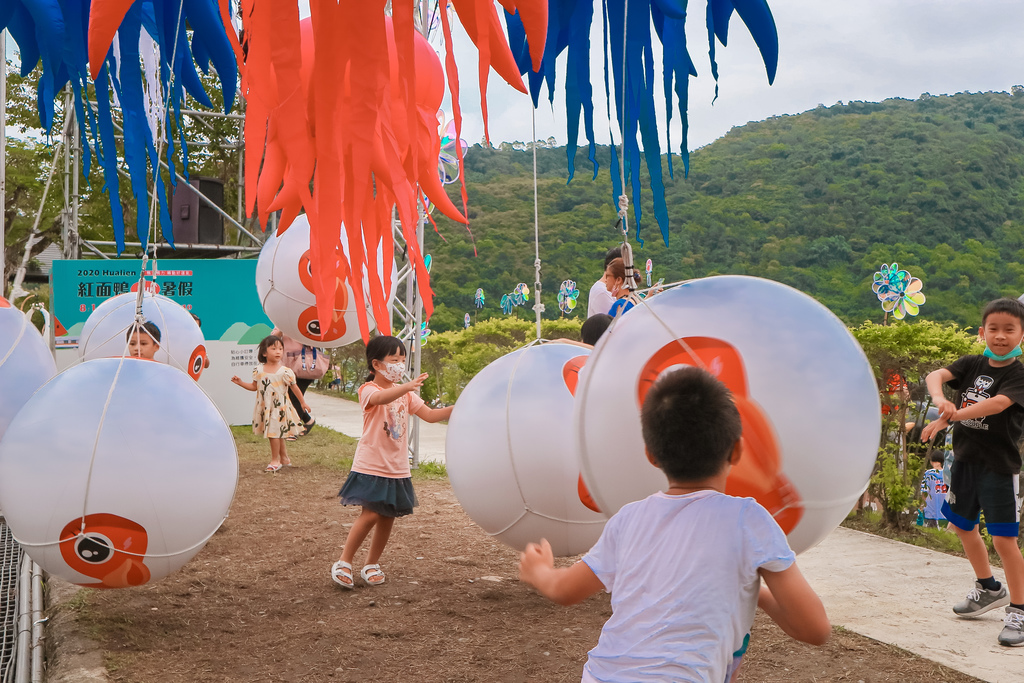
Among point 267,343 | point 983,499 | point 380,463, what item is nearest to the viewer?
point 983,499

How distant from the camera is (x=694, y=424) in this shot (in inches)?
64.8

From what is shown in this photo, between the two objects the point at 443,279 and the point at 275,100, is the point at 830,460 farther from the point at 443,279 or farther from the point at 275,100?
the point at 443,279

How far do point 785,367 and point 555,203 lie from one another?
22.5 m

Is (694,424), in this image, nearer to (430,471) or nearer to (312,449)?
(430,471)

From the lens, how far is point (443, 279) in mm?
23984

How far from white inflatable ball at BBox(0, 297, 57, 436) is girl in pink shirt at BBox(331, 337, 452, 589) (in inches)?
56.3

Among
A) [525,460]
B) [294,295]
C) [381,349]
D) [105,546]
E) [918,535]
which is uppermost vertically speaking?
[294,295]

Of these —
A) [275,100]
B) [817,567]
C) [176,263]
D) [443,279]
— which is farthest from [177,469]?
[443,279]

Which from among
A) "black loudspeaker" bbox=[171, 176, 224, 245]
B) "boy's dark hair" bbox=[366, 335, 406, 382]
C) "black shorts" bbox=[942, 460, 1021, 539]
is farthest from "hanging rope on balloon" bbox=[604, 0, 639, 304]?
"black loudspeaker" bbox=[171, 176, 224, 245]

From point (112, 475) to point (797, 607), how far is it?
2125 millimetres

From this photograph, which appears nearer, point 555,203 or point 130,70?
point 130,70

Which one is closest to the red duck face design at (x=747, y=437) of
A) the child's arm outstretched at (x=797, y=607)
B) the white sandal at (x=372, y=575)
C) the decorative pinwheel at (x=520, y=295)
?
the child's arm outstretched at (x=797, y=607)

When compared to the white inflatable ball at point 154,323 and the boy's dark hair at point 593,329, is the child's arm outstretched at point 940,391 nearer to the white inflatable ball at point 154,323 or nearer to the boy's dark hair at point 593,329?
the boy's dark hair at point 593,329

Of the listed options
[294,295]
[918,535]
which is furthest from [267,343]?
[918,535]
